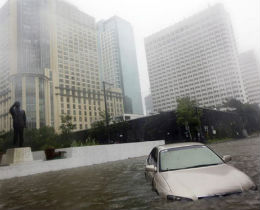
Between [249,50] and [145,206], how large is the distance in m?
164

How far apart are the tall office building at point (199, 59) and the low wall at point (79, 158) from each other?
98.2 meters

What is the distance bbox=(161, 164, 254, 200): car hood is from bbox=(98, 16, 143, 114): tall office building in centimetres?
13280

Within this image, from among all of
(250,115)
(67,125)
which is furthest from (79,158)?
(250,115)

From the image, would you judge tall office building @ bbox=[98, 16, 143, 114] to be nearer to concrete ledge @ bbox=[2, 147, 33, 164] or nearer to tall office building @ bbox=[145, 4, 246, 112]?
tall office building @ bbox=[145, 4, 246, 112]

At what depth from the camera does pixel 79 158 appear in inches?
640

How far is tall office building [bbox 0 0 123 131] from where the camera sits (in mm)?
80000

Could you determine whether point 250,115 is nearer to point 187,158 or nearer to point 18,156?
point 18,156

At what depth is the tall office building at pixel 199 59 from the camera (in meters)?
118

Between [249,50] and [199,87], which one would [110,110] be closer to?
[199,87]

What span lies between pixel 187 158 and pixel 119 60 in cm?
14296

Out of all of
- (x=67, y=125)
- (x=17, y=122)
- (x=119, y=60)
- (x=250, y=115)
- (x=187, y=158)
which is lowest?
(x=187, y=158)

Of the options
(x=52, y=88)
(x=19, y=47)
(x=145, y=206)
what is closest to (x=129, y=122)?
(x=145, y=206)

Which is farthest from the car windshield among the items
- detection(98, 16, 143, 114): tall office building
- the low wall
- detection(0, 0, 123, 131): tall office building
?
detection(98, 16, 143, 114): tall office building

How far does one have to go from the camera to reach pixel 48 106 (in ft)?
280
